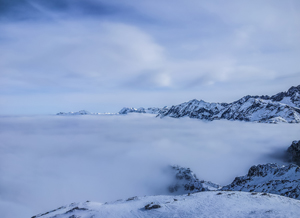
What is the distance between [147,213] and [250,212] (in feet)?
41.8

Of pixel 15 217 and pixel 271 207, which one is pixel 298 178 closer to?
pixel 271 207

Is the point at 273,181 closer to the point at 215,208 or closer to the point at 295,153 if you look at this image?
the point at 215,208

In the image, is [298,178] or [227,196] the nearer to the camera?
[227,196]

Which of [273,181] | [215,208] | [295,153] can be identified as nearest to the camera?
[215,208]

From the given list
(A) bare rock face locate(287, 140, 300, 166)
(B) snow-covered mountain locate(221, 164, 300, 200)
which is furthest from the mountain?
(A) bare rock face locate(287, 140, 300, 166)

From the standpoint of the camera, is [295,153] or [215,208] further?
[295,153]

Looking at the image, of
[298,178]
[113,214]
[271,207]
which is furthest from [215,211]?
[298,178]

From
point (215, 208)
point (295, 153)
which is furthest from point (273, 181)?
point (295, 153)

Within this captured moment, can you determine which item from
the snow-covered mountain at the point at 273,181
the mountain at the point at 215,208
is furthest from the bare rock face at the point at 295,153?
the mountain at the point at 215,208

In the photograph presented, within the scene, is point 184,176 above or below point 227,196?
below

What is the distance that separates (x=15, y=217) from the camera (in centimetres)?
13012

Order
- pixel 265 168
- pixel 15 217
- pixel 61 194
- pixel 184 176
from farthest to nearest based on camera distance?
pixel 61 194, pixel 184 176, pixel 15 217, pixel 265 168

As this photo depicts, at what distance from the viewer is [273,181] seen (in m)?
66.6

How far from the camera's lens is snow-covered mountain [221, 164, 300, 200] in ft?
186
